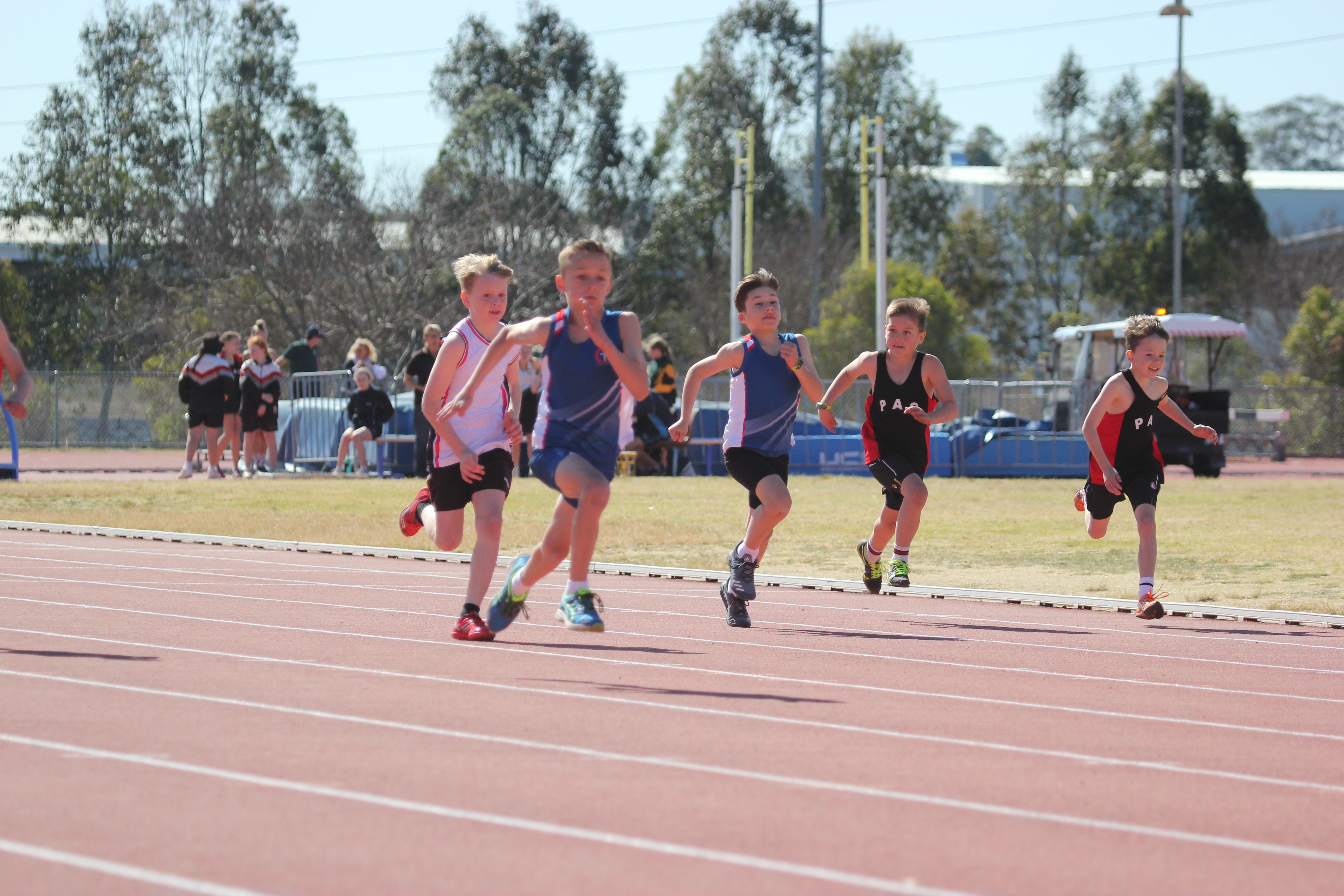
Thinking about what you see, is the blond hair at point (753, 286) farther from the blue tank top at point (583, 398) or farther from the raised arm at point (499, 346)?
the raised arm at point (499, 346)

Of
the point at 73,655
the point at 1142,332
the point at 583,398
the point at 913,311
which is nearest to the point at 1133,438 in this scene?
the point at 1142,332

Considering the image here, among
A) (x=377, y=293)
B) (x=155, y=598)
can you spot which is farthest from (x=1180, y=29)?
(x=155, y=598)

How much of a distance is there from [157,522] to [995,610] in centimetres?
806

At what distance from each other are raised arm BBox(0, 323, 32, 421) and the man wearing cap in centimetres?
1463

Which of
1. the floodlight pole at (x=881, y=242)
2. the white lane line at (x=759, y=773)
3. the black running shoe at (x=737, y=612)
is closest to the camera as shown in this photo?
the white lane line at (x=759, y=773)

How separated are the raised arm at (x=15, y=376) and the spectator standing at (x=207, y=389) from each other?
12942mm

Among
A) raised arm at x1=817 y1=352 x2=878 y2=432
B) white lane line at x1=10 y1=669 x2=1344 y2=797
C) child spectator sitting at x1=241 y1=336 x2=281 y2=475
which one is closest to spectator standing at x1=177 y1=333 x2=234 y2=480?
child spectator sitting at x1=241 y1=336 x2=281 y2=475

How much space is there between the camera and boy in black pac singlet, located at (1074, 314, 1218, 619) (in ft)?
31.2

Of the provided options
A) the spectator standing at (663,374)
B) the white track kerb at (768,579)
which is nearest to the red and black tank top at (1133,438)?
the white track kerb at (768,579)

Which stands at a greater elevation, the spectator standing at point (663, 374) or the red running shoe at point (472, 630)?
the spectator standing at point (663, 374)

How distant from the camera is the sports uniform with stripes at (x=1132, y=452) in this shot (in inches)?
376

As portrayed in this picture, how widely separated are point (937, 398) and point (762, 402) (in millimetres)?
1607

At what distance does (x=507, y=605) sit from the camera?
7.32 metres

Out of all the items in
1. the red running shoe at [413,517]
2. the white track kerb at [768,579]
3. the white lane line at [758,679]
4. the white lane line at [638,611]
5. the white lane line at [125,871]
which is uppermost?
the red running shoe at [413,517]
